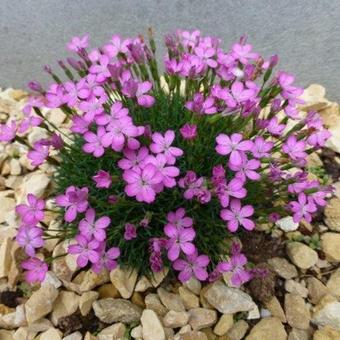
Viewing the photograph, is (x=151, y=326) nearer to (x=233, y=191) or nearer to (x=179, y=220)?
(x=179, y=220)

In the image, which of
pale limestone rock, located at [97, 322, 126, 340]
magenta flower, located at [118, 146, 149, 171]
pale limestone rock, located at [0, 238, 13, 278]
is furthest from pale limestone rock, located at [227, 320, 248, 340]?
pale limestone rock, located at [0, 238, 13, 278]

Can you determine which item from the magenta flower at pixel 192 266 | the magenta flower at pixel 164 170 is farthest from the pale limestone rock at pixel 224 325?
the magenta flower at pixel 164 170

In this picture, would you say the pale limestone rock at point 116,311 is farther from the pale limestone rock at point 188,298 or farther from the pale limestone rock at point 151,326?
the pale limestone rock at point 188,298

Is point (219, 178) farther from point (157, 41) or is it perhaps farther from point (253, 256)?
point (157, 41)

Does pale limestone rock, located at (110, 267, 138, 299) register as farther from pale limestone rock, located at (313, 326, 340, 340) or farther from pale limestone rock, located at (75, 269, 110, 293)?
pale limestone rock, located at (313, 326, 340, 340)

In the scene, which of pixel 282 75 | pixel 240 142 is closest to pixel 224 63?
pixel 282 75

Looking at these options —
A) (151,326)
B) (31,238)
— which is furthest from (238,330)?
(31,238)

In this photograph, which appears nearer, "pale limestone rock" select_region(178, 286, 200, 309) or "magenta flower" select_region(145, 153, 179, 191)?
"magenta flower" select_region(145, 153, 179, 191)
